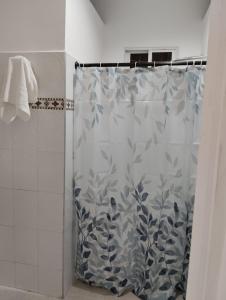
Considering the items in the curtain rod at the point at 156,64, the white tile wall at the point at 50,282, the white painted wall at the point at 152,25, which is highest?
the white painted wall at the point at 152,25

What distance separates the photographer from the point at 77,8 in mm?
1723

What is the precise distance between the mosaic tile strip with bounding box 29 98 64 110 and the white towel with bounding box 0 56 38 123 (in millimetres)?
106

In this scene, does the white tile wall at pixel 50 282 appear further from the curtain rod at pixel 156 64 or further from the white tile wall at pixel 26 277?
the curtain rod at pixel 156 64

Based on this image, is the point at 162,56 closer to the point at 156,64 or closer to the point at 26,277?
the point at 156,64

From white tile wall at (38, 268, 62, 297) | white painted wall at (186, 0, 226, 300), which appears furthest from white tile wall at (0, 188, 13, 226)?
white painted wall at (186, 0, 226, 300)

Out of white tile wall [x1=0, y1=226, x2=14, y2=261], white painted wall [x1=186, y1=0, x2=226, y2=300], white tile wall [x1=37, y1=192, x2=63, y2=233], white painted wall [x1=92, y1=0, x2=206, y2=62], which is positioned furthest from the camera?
white painted wall [x1=92, y1=0, x2=206, y2=62]

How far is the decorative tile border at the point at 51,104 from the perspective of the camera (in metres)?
1.61

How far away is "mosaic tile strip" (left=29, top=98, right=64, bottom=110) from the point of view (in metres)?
1.61

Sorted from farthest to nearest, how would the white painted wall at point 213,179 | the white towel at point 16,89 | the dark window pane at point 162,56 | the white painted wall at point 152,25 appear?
the dark window pane at point 162,56 < the white painted wall at point 152,25 < the white towel at point 16,89 < the white painted wall at point 213,179

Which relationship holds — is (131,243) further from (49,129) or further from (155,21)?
(155,21)

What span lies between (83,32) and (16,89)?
29.8 inches

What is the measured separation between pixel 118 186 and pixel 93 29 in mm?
1386

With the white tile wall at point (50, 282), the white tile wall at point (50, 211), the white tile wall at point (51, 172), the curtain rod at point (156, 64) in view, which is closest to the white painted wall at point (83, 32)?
the curtain rod at point (156, 64)

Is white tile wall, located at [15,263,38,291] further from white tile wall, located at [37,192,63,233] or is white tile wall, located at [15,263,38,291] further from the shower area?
white tile wall, located at [37,192,63,233]
